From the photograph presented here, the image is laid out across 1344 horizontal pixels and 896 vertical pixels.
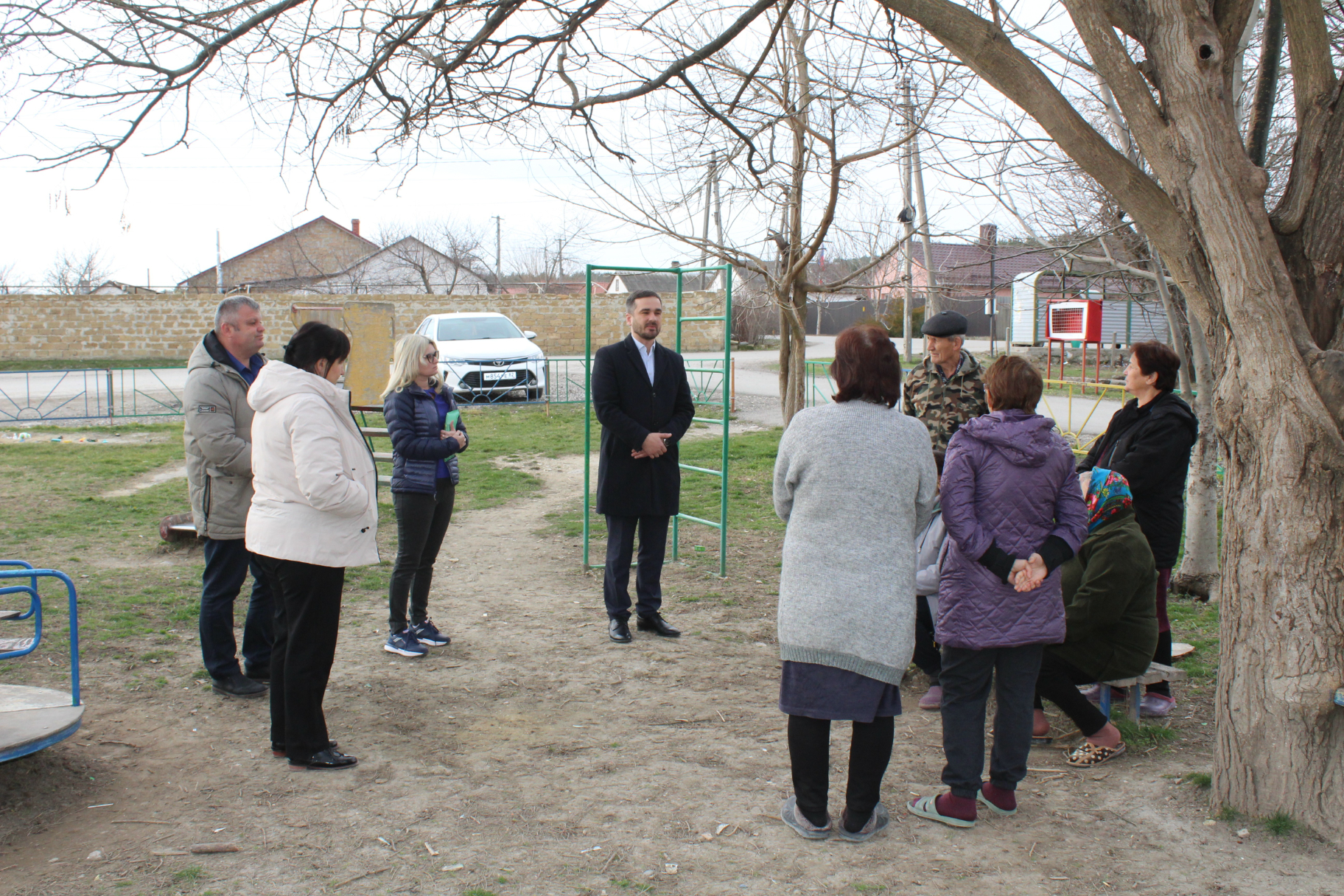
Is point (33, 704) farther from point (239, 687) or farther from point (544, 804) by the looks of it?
point (544, 804)

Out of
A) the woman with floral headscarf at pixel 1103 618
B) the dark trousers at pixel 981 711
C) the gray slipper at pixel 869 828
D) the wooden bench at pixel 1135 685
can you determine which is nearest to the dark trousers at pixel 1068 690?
the woman with floral headscarf at pixel 1103 618

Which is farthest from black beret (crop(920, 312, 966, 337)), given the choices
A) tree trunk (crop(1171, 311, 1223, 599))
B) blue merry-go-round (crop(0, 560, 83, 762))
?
blue merry-go-round (crop(0, 560, 83, 762))

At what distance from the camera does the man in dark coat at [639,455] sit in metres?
5.08

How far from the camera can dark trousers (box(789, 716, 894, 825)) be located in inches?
116

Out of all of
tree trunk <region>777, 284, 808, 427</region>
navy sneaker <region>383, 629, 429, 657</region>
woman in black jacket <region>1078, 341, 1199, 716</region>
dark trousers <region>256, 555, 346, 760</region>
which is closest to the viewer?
dark trousers <region>256, 555, 346, 760</region>

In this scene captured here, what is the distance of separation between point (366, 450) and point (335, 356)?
37 cm

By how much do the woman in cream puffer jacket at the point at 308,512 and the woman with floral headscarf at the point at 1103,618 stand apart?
255 centimetres

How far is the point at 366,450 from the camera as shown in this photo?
3701mm

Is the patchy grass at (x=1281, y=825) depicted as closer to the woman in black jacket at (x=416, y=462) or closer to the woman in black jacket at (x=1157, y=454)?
the woman in black jacket at (x=1157, y=454)

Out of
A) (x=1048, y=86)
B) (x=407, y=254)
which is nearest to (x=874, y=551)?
(x=1048, y=86)

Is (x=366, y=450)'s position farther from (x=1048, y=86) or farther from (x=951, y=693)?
(x=1048, y=86)

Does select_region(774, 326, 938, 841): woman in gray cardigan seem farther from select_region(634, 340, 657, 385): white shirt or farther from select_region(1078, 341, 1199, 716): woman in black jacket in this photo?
select_region(634, 340, 657, 385): white shirt

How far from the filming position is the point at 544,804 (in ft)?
10.8

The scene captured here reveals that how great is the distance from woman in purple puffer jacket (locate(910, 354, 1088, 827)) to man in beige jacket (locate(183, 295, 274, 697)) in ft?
9.06
